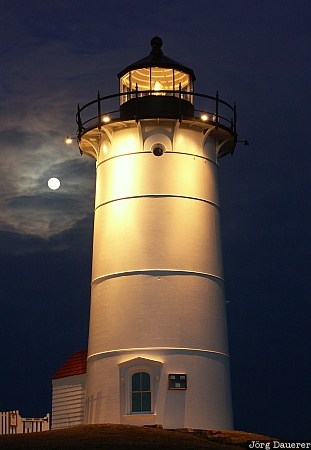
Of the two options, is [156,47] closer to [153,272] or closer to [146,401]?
[153,272]

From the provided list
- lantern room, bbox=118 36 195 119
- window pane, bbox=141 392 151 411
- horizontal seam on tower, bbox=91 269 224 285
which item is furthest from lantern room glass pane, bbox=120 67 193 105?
window pane, bbox=141 392 151 411

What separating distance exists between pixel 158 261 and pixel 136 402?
4.76 m

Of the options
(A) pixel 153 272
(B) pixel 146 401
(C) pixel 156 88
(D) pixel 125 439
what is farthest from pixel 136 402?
(C) pixel 156 88

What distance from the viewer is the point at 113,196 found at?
3528cm

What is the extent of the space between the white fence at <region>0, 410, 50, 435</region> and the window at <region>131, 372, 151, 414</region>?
4496 mm

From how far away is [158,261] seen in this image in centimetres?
3397

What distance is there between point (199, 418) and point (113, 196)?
8258 millimetres

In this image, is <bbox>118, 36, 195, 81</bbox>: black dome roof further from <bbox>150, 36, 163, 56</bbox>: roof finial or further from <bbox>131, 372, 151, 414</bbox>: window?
<bbox>131, 372, 151, 414</bbox>: window

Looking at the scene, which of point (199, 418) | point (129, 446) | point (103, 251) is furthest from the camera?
point (103, 251)

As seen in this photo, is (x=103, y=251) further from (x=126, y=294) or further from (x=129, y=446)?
(x=129, y=446)

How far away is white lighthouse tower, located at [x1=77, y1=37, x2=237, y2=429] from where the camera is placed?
3312 centimetres

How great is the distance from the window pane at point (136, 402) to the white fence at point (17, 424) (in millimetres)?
4428

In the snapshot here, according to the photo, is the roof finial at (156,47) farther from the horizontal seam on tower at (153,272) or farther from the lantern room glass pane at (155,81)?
the horizontal seam on tower at (153,272)

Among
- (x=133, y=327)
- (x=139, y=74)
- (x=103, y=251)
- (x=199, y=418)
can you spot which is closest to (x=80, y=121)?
(x=139, y=74)
